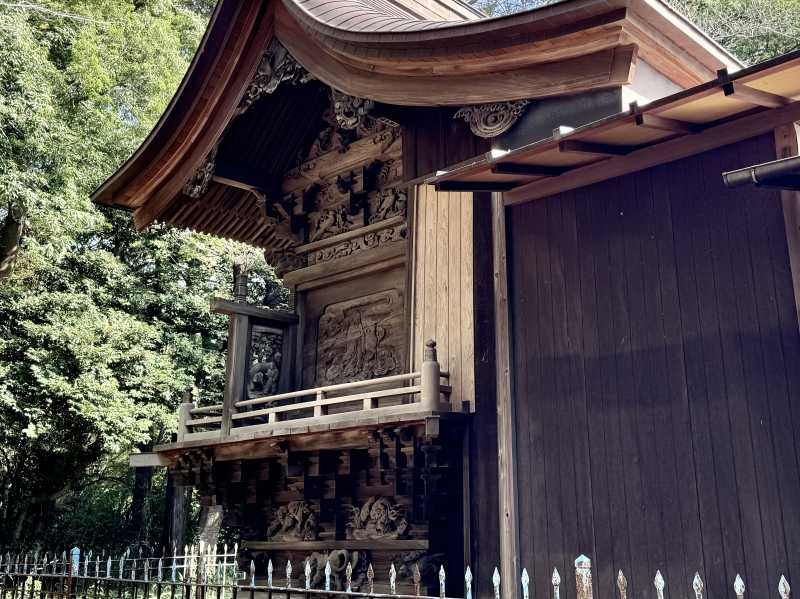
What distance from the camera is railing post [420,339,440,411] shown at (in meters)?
6.74

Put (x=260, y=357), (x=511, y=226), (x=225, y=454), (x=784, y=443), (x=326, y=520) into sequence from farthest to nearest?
(x=260, y=357), (x=225, y=454), (x=326, y=520), (x=511, y=226), (x=784, y=443)

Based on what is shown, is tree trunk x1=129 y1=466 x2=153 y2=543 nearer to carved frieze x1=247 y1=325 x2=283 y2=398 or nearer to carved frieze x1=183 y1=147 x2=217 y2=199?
carved frieze x1=247 y1=325 x2=283 y2=398

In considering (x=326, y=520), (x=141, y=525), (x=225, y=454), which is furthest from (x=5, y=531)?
(x=326, y=520)

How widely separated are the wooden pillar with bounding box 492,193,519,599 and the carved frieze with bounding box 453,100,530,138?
0.55 meters

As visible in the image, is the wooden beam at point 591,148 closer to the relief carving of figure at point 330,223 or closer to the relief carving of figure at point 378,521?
the relief carving of figure at point 378,521

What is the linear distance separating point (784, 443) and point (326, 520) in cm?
452

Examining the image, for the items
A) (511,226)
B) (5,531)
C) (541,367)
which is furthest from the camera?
(5,531)

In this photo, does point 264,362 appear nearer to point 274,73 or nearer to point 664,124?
point 274,73

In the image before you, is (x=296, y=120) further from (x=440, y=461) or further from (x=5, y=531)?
(x=5, y=531)

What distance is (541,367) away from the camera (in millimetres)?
6293

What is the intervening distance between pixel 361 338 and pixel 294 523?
6.74 feet

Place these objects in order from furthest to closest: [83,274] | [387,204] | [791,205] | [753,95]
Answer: [83,274], [387,204], [791,205], [753,95]

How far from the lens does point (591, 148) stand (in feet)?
18.9

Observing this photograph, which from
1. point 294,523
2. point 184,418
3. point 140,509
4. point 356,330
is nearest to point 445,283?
point 356,330
